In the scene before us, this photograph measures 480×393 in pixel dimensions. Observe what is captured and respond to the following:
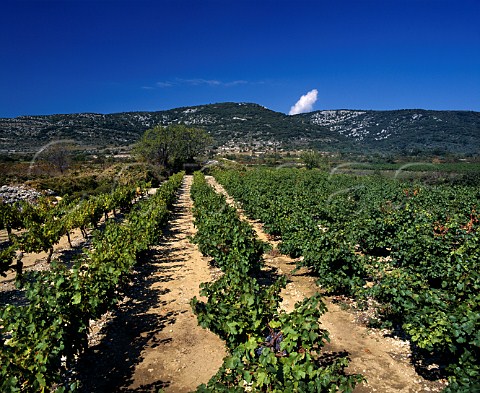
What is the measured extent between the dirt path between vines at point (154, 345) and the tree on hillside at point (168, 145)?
47724mm

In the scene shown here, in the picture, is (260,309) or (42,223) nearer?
(260,309)

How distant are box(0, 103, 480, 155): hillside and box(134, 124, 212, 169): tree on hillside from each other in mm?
36776

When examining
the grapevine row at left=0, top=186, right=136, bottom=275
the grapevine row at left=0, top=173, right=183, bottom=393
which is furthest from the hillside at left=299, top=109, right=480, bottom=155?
the grapevine row at left=0, top=173, right=183, bottom=393

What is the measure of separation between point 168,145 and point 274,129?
92928mm

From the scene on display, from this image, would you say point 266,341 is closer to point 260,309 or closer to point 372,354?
point 260,309

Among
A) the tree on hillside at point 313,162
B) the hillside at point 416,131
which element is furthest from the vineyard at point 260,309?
the hillside at point 416,131

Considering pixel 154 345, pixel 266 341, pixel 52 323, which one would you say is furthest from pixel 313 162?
pixel 52 323

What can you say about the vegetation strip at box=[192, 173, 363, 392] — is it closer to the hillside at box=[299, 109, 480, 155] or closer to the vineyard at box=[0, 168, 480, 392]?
the vineyard at box=[0, 168, 480, 392]

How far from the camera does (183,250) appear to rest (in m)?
13.1

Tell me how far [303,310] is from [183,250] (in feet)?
29.7

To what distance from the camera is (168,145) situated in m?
57.5

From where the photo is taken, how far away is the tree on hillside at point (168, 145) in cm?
5531

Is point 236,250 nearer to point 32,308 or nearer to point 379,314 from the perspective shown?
point 379,314

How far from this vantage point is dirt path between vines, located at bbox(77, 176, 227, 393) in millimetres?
5598
